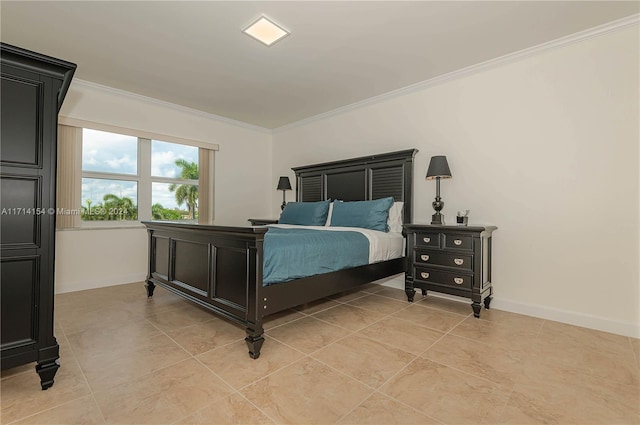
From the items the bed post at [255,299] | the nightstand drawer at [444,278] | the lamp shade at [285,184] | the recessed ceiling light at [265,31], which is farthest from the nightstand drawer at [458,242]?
the lamp shade at [285,184]

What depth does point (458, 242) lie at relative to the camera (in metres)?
2.90

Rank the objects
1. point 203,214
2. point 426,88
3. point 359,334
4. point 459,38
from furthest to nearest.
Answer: point 203,214 → point 426,88 → point 459,38 → point 359,334

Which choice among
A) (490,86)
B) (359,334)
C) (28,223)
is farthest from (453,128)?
(28,223)

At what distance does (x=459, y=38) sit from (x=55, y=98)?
3.00 metres

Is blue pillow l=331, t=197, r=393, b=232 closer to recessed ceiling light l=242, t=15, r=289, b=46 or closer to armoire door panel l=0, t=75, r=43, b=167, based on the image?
recessed ceiling light l=242, t=15, r=289, b=46

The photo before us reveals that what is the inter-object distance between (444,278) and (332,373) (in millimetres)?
1693

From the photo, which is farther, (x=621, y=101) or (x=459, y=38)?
(x=459, y=38)

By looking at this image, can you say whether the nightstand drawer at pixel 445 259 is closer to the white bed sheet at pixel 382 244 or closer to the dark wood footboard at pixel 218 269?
the white bed sheet at pixel 382 244

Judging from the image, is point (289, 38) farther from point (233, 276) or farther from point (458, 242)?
point (458, 242)

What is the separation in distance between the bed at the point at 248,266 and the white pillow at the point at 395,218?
8cm

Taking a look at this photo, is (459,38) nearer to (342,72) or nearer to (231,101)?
(342,72)

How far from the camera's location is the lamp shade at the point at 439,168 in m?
3.15

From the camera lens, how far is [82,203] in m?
3.74

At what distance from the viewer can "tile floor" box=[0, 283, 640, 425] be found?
56.1 inches
